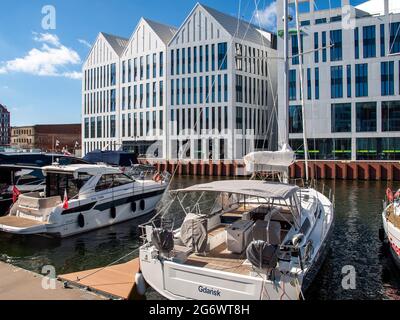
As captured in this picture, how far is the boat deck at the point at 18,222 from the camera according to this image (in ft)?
44.9

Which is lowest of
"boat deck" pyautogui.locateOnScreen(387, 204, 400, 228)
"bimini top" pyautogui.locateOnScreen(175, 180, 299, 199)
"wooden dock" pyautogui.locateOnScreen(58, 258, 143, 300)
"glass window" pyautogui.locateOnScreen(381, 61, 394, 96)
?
"wooden dock" pyautogui.locateOnScreen(58, 258, 143, 300)

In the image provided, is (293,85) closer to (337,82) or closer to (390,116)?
(337,82)

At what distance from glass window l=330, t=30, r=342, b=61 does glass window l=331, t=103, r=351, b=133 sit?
229 inches

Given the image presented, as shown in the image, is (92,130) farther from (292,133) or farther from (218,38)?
(292,133)

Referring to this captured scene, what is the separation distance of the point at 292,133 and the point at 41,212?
39443 mm

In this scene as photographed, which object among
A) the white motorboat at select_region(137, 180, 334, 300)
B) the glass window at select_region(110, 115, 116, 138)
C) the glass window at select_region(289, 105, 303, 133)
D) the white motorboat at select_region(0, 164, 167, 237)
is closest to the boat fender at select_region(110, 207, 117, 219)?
the white motorboat at select_region(0, 164, 167, 237)

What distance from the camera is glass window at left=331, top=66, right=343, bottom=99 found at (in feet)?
156

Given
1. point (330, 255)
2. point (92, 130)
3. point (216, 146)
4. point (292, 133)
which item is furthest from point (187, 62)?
point (330, 255)

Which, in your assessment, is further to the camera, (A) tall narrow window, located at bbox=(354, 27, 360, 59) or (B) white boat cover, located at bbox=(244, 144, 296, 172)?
(A) tall narrow window, located at bbox=(354, 27, 360, 59)

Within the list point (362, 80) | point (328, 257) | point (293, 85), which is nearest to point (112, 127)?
point (293, 85)

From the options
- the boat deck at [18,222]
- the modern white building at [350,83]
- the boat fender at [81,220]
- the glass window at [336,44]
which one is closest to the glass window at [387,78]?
the modern white building at [350,83]

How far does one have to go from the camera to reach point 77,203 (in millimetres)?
15102

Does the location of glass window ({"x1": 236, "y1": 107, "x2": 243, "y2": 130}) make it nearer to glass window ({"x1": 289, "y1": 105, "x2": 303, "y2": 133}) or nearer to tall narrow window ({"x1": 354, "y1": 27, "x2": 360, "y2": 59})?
glass window ({"x1": 289, "y1": 105, "x2": 303, "y2": 133})
